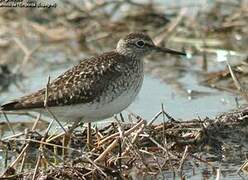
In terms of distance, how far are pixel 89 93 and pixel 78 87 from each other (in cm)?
A: 13

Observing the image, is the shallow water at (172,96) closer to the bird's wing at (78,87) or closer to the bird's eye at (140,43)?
the bird's eye at (140,43)

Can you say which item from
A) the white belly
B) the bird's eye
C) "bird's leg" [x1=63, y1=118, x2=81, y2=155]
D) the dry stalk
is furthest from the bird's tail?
the bird's eye

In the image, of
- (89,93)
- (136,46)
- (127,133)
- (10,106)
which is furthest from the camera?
(136,46)

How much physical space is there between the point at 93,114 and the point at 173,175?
45.5 inches

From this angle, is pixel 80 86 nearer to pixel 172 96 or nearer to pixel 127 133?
pixel 127 133

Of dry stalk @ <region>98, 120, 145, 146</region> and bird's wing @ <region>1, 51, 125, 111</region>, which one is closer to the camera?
dry stalk @ <region>98, 120, 145, 146</region>

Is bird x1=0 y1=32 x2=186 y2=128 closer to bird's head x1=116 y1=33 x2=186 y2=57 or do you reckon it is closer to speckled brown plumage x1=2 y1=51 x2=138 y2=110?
speckled brown plumage x1=2 y1=51 x2=138 y2=110

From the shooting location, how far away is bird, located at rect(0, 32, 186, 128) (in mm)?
8031

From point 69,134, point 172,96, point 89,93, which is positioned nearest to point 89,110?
point 89,93

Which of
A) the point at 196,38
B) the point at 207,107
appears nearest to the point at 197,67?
the point at 196,38

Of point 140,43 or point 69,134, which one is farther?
point 140,43

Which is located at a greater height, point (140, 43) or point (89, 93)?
point (140, 43)

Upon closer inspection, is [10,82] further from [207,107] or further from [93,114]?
[93,114]

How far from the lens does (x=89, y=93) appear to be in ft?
26.6
